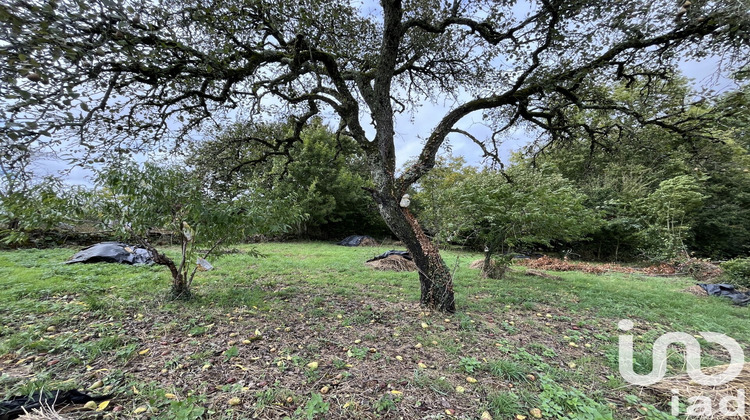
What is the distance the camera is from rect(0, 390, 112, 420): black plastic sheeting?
52.7 inches

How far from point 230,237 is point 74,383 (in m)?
1.83

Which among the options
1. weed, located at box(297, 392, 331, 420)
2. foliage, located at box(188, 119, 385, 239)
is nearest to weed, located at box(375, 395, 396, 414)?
weed, located at box(297, 392, 331, 420)

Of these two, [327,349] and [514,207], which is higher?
[514,207]

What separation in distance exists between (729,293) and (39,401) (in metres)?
9.36

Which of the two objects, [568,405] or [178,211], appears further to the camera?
[178,211]

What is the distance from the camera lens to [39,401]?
1.42m

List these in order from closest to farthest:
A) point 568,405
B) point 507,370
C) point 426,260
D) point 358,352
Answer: point 568,405
point 507,370
point 358,352
point 426,260

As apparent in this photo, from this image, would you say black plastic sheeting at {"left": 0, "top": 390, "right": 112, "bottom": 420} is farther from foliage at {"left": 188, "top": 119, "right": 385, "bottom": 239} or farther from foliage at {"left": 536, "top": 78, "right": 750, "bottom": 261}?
foliage at {"left": 536, "top": 78, "right": 750, "bottom": 261}

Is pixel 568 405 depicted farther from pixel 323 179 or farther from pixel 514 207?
pixel 323 179

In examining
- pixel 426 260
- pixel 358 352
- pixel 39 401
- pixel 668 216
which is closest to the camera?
pixel 39 401

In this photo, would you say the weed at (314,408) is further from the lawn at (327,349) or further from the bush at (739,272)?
the bush at (739,272)

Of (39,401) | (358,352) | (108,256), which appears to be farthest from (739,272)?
(108,256)

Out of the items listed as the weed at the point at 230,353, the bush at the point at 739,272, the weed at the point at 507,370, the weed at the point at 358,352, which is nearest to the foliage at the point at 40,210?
the weed at the point at 230,353

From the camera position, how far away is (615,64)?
10.9 ft
